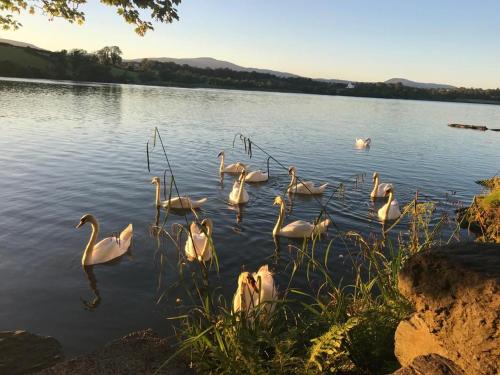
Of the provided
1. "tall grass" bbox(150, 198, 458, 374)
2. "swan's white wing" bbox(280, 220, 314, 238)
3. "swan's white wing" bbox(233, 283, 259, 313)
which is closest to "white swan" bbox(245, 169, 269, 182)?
"swan's white wing" bbox(280, 220, 314, 238)

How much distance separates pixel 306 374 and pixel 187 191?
13670 millimetres

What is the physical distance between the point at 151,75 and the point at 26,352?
149 m

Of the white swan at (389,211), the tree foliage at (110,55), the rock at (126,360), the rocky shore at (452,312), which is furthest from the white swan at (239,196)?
the tree foliage at (110,55)

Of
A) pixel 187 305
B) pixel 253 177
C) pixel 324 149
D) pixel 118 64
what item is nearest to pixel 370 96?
pixel 118 64

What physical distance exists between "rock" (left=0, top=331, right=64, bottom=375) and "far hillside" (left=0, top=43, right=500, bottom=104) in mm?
126692

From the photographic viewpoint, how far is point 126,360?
6.27 metres

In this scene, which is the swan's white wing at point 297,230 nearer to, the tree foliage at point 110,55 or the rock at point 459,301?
the rock at point 459,301

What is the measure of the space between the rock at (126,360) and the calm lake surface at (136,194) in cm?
94

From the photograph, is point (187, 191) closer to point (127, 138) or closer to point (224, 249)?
point (224, 249)

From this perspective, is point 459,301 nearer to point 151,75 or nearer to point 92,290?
point 92,290

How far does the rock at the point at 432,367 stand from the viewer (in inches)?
155

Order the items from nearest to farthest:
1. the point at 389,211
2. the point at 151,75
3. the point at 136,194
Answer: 1. the point at 389,211
2. the point at 136,194
3. the point at 151,75

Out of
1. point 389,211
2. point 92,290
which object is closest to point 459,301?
point 92,290

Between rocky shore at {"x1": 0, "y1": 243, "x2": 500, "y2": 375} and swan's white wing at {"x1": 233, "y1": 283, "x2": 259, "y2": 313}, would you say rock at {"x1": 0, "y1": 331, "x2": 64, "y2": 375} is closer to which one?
swan's white wing at {"x1": 233, "y1": 283, "x2": 259, "y2": 313}
